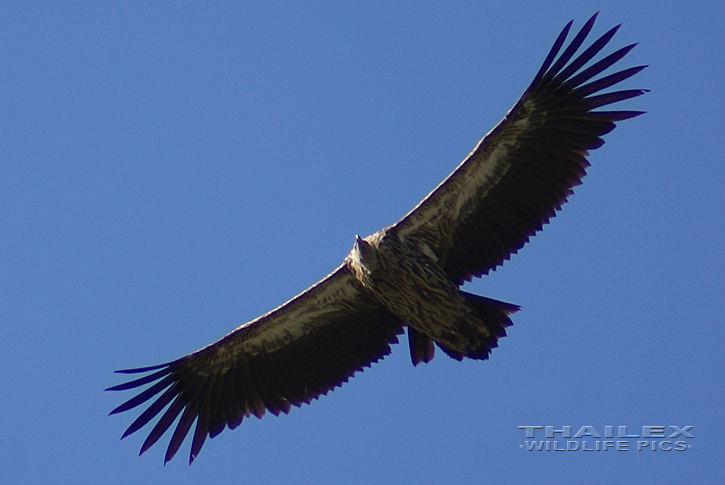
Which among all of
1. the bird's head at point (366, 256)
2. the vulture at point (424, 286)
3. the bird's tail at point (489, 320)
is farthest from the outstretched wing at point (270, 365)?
the bird's tail at point (489, 320)

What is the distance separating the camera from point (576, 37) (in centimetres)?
1240

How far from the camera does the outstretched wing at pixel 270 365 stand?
1342 cm

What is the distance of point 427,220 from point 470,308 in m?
1.17

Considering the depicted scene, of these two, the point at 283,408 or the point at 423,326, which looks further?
the point at 283,408

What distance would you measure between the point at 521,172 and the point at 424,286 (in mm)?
1729

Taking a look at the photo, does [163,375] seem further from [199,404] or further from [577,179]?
[577,179]

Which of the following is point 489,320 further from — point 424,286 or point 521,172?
point 521,172

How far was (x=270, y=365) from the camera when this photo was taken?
1376 cm

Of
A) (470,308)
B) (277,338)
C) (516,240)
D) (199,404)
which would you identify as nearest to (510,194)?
(516,240)

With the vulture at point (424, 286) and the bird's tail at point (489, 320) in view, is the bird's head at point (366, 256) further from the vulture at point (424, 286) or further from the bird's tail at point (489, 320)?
the bird's tail at point (489, 320)

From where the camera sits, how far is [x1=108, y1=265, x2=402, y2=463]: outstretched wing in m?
13.4

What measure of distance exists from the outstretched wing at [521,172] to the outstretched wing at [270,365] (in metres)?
1.17

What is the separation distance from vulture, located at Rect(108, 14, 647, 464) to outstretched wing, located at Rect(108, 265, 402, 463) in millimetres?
12

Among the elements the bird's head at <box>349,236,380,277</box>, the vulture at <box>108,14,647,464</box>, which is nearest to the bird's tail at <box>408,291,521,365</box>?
the vulture at <box>108,14,647,464</box>
